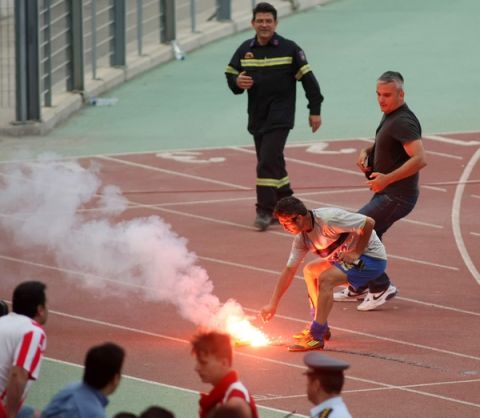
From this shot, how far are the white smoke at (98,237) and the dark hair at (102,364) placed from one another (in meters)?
5.08

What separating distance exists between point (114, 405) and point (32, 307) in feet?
7.73

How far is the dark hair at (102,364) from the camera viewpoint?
8164 mm

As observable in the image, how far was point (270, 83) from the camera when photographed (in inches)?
667

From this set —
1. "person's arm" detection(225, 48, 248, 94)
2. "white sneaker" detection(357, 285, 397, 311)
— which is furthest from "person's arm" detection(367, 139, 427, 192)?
"person's arm" detection(225, 48, 248, 94)

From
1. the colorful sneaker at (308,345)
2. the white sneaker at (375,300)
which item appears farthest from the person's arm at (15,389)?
the white sneaker at (375,300)

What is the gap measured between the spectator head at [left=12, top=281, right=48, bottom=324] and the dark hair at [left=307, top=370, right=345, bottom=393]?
2.01 meters

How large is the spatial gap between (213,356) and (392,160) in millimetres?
6053

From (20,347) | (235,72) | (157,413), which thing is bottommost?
(20,347)

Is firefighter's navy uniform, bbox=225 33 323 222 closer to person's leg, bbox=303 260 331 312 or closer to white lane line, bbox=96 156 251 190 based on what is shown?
white lane line, bbox=96 156 251 190

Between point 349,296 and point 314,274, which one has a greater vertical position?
point 314,274

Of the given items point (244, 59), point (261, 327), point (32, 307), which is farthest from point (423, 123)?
point (32, 307)

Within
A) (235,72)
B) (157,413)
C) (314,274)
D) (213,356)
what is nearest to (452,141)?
(235,72)

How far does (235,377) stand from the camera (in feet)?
27.2

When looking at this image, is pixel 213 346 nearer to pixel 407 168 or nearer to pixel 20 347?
pixel 20 347
